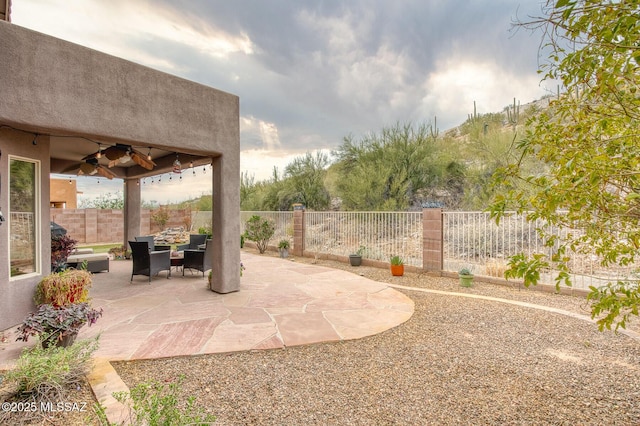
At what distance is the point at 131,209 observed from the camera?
33.8 feet

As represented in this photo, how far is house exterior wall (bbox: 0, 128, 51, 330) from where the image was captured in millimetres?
3908

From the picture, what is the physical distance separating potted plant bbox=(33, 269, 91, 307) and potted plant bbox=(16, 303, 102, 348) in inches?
6.3

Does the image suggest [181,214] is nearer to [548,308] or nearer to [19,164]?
[19,164]

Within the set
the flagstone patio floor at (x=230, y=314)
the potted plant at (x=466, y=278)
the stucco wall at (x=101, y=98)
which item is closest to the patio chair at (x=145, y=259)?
the flagstone patio floor at (x=230, y=314)

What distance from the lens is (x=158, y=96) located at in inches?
192

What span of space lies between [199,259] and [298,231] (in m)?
4.74

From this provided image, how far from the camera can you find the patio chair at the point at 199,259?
7316 mm

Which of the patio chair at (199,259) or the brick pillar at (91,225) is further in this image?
the brick pillar at (91,225)

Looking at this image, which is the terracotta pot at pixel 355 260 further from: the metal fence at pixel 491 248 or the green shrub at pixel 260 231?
the green shrub at pixel 260 231

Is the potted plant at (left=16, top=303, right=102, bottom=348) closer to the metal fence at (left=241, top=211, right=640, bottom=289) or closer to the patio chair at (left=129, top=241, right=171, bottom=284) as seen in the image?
the patio chair at (left=129, top=241, right=171, bottom=284)

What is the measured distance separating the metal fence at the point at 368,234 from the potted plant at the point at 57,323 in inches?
284

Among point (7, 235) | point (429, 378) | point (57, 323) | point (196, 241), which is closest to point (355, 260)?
point (196, 241)

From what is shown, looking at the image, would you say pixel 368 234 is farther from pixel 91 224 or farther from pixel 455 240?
pixel 91 224

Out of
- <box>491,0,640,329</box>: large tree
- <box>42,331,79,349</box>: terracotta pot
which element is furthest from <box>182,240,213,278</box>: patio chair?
<box>491,0,640,329</box>: large tree
